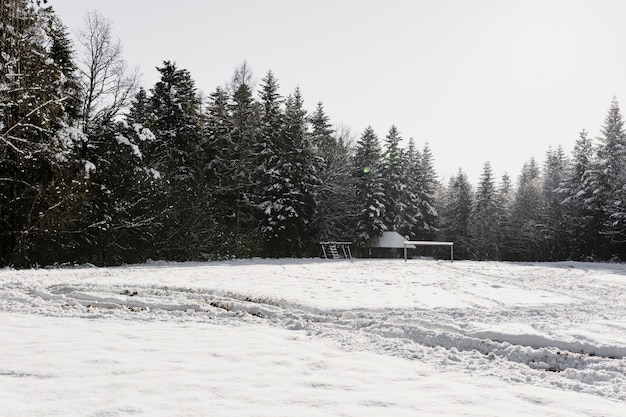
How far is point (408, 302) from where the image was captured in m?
9.44

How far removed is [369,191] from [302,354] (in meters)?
37.3

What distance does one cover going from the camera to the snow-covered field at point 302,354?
3.62 m

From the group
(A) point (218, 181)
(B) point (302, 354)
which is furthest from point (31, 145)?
(A) point (218, 181)

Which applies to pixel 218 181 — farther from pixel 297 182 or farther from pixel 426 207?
pixel 426 207

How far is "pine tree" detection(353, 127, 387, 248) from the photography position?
41.3 metres

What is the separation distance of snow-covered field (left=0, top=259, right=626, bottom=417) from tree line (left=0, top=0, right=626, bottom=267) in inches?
318

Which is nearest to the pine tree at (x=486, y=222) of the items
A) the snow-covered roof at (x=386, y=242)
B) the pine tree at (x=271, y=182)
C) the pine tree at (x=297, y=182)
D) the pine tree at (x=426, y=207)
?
the pine tree at (x=426, y=207)

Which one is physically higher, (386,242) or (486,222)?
(486,222)

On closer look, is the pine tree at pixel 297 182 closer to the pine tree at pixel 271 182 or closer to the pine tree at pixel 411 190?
the pine tree at pixel 271 182

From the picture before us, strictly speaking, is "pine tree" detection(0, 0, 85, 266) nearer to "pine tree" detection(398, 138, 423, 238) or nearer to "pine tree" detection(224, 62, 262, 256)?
"pine tree" detection(224, 62, 262, 256)

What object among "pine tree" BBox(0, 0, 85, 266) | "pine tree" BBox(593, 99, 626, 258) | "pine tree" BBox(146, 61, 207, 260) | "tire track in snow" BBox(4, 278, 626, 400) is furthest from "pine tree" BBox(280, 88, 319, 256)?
"tire track in snow" BBox(4, 278, 626, 400)

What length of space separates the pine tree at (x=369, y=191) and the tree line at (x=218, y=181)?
0.17m

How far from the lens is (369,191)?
42.1m

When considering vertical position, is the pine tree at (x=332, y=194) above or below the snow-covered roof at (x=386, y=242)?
above
